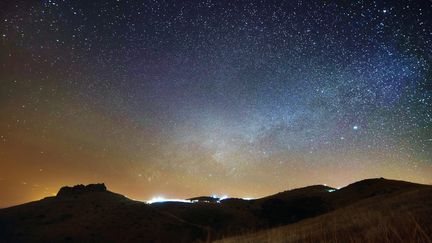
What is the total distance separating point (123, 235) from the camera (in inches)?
1596

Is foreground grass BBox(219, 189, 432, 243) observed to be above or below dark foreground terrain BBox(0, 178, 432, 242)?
below

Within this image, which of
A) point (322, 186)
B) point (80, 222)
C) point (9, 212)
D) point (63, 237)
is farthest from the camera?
point (322, 186)

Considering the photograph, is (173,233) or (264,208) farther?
(264,208)

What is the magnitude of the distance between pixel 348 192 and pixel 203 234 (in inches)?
1058

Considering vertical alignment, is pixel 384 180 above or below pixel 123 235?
above

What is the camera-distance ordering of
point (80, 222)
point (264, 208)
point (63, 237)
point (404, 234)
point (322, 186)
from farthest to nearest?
point (322, 186) < point (264, 208) < point (80, 222) < point (63, 237) < point (404, 234)

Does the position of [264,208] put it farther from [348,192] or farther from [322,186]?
[322,186]

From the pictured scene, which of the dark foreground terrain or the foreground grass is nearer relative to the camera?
the foreground grass

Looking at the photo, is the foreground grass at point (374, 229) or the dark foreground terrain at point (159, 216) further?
the dark foreground terrain at point (159, 216)

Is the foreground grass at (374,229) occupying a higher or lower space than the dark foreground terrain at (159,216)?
lower

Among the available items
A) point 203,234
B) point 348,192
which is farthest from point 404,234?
point 348,192

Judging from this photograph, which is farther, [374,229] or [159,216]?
[159,216]

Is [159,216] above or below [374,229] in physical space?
above

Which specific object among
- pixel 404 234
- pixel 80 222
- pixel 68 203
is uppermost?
pixel 68 203
